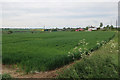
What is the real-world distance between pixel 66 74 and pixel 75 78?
0.37 metres

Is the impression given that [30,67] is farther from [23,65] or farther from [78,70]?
[78,70]

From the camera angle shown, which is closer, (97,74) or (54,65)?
(97,74)

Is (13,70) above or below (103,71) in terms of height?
below

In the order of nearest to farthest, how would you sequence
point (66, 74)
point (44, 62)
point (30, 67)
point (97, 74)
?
point (97, 74)
point (66, 74)
point (30, 67)
point (44, 62)

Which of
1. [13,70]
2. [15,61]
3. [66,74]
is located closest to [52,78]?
[66,74]

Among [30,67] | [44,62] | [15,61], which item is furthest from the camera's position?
[15,61]

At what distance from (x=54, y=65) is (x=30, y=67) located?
1014 millimetres

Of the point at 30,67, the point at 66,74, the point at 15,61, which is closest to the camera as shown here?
the point at 66,74

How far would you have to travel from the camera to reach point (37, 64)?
16.9 ft

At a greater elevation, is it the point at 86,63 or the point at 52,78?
the point at 86,63

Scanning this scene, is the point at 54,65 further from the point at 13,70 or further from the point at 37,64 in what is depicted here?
the point at 13,70

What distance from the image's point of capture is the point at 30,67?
16.4ft

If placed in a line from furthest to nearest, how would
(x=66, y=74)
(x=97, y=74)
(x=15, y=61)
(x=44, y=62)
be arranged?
(x=15, y=61)
(x=44, y=62)
(x=66, y=74)
(x=97, y=74)

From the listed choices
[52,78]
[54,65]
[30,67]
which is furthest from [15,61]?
[52,78]
